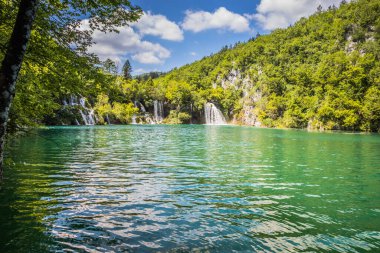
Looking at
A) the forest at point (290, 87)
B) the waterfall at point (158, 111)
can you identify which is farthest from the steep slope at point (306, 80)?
the waterfall at point (158, 111)

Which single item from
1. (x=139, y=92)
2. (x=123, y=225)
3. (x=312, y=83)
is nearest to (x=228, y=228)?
(x=123, y=225)

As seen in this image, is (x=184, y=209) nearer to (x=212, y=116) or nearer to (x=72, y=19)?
(x=72, y=19)

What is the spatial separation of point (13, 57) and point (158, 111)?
130 metres

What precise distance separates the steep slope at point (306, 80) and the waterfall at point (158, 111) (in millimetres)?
2778

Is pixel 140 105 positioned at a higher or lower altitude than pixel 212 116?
higher

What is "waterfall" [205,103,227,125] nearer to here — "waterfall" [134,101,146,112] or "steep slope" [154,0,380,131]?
"steep slope" [154,0,380,131]

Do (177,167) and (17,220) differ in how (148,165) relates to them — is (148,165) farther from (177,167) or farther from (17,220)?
(17,220)

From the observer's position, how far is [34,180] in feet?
41.3

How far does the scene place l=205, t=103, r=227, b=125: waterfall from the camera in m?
140

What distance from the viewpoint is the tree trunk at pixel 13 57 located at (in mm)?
5363

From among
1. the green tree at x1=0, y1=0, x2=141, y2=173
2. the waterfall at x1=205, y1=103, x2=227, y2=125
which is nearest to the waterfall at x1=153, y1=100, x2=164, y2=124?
the waterfall at x1=205, y1=103, x2=227, y2=125

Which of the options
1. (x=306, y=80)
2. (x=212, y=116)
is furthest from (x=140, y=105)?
(x=306, y=80)

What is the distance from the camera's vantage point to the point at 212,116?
141m

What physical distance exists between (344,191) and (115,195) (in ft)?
32.4
